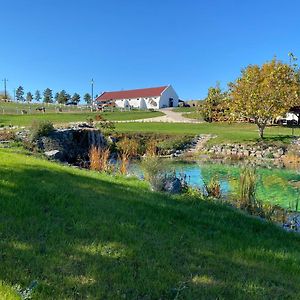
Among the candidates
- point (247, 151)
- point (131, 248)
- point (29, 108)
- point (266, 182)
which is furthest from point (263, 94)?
point (29, 108)

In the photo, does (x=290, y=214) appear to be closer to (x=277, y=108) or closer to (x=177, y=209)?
(x=177, y=209)

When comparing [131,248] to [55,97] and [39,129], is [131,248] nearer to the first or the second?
[39,129]

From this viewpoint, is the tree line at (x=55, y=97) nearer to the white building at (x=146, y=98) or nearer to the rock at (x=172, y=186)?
the white building at (x=146, y=98)

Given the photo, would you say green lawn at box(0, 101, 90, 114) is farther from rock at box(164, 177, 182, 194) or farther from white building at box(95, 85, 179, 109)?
rock at box(164, 177, 182, 194)

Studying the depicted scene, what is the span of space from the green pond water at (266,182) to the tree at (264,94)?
10.3 metres

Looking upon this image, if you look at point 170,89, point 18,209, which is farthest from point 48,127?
point 170,89

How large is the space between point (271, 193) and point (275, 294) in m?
11.8

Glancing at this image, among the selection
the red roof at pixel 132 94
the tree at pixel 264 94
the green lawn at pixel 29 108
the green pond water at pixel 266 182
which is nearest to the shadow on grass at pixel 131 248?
the green pond water at pixel 266 182

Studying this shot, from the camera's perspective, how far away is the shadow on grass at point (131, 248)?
372 centimetres

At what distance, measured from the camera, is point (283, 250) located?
18.6 feet

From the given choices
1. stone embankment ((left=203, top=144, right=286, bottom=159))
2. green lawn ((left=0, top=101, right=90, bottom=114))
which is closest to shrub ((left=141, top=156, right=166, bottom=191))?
stone embankment ((left=203, top=144, right=286, bottom=159))

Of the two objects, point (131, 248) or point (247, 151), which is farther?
point (247, 151)

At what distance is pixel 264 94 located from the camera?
1323 inches

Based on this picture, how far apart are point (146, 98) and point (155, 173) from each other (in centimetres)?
9044
